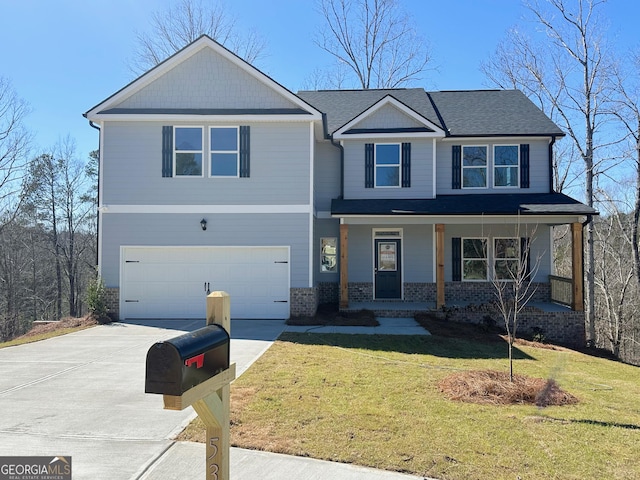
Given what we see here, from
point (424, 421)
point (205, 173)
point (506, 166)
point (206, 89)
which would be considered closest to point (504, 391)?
point (424, 421)

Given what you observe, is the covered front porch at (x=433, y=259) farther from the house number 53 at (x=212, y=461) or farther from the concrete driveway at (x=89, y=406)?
the house number 53 at (x=212, y=461)

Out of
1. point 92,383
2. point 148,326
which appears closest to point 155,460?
point 92,383

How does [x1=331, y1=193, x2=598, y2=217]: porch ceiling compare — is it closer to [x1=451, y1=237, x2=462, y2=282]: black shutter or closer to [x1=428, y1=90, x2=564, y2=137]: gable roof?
[x1=451, y1=237, x2=462, y2=282]: black shutter

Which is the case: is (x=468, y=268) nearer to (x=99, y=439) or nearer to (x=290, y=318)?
(x=290, y=318)

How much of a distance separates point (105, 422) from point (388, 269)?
37.9 ft

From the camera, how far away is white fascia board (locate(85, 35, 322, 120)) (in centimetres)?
1287

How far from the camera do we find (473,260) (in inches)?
604

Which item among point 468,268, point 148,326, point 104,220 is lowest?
point 148,326

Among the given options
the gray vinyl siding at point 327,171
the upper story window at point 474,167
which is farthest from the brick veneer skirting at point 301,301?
the upper story window at point 474,167

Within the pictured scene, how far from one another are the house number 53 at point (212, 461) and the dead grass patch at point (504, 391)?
427 cm

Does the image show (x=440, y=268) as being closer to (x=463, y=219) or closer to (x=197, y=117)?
(x=463, y=219)

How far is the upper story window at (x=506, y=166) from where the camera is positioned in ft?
50.2

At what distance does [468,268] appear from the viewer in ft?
50.3

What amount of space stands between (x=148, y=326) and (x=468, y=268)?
1083cm
